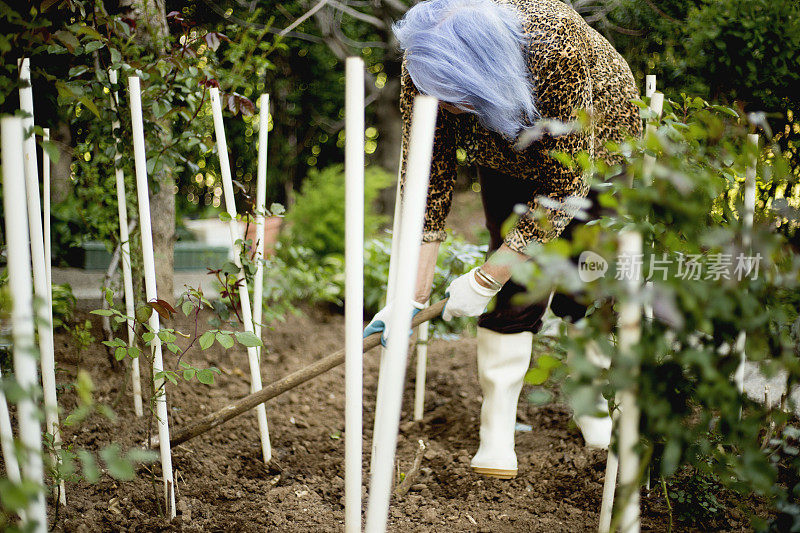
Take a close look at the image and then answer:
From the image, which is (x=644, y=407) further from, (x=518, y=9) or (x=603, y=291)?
(x=518, y=9)

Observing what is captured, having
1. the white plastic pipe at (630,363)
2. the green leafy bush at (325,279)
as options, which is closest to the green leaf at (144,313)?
the white plastic pipe at (630,363)

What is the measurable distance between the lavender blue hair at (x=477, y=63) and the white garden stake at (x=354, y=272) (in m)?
0.66

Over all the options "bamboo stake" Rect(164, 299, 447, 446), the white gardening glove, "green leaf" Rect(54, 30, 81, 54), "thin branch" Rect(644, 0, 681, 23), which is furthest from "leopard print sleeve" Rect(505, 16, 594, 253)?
"green leaf" Rect(54, 30, 81, 54)

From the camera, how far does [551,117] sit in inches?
73.8

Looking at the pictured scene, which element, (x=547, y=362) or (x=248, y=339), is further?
(x=248, y=339)

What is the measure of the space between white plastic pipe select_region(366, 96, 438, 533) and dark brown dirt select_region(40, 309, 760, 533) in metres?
0.44

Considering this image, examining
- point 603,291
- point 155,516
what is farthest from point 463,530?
point 603,291

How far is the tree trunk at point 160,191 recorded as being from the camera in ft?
7.77

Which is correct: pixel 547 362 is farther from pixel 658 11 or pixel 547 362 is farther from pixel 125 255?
pixel 658 11

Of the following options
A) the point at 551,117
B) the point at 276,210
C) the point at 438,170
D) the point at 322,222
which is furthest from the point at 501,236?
the point at 322,222

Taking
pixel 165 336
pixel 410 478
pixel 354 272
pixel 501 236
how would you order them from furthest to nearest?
pixel 501 236 → pixel 410 478 → pixel 165 336 → pixel 354 272

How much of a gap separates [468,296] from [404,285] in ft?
2.88

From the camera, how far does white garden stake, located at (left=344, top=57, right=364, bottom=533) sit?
46.0 inches

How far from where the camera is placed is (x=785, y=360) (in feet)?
3.53
